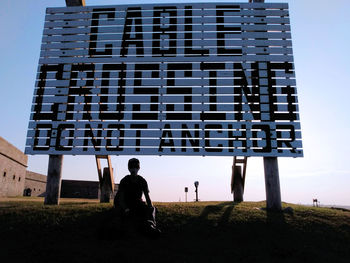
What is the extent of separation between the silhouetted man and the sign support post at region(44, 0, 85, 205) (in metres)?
4.43

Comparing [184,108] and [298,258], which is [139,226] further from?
[184,108]

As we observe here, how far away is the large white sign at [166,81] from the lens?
9000mm

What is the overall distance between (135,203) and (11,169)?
2625 centimetres

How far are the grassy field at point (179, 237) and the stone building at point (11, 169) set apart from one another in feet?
64.4

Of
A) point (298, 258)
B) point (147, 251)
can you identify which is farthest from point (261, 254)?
point (147, 251)

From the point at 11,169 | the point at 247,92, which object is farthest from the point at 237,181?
the point at 11,169

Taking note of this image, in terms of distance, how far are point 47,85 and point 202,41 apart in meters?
5.55

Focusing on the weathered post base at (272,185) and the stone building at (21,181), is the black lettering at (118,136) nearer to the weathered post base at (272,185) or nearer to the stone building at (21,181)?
the weathered post base at (272,185)

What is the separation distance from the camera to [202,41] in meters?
9.84

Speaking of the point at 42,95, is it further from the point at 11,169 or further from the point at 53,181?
the point at 11,169

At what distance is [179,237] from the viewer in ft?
19.4

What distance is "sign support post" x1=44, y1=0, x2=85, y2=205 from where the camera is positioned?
28.4ft

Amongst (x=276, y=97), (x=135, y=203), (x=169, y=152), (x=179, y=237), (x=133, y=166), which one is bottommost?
(x=179, y=237)

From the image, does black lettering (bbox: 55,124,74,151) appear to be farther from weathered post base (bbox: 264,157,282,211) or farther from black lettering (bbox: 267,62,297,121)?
black lettering (bbox: 267,62,297,121)
